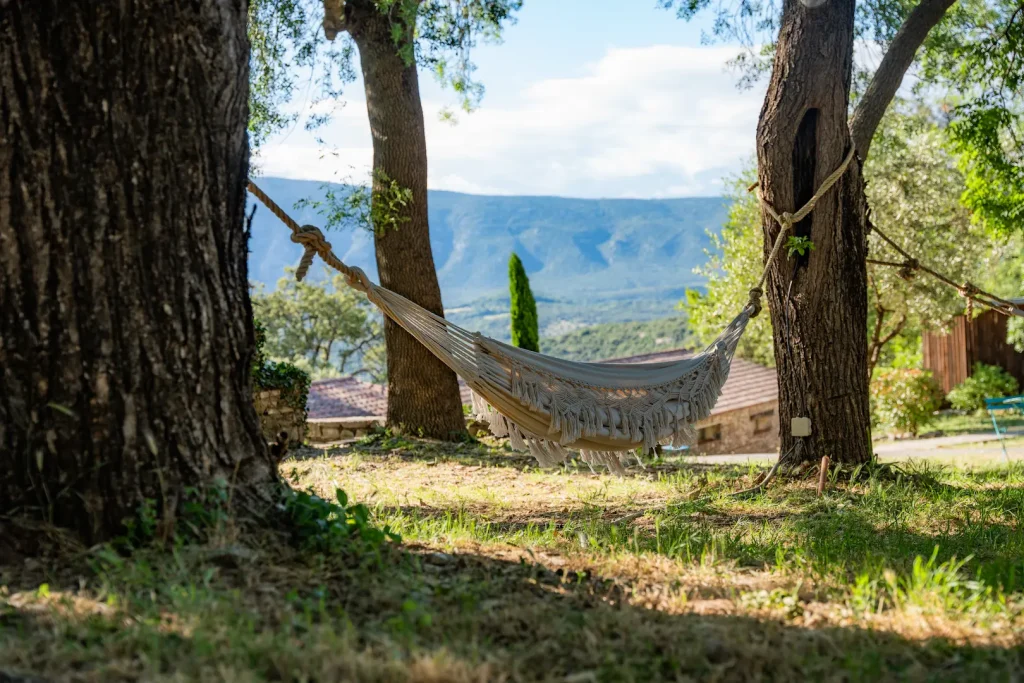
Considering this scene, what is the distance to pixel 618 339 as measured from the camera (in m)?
40.1

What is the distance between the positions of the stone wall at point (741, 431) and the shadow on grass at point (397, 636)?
34.8 feet

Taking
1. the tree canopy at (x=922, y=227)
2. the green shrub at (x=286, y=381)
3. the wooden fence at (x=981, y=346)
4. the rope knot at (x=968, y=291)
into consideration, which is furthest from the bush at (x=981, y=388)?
the green shrub at (x=286, y=381)

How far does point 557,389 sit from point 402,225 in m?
2.51

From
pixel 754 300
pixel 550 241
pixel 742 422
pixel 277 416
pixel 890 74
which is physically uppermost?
pixel 550 241

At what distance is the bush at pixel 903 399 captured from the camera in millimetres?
11500

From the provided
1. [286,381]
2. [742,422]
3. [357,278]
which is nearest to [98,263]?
[357,278]

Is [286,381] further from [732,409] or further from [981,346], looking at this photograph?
[981,346]

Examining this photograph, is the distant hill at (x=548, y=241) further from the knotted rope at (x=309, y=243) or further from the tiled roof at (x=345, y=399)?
the knotted rope at (x=309, y=243)

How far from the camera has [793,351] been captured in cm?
370

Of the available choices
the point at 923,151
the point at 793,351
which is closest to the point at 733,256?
the point at 923,151

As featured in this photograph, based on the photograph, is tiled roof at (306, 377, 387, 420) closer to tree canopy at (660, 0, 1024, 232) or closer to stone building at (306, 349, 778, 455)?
stone building at (306, 349, 778, 455)

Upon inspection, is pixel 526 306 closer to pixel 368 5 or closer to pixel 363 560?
pixel 368 5

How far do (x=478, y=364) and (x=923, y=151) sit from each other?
33.7ft

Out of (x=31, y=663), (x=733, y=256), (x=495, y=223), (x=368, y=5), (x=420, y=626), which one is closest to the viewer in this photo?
(x=31, y=663)
